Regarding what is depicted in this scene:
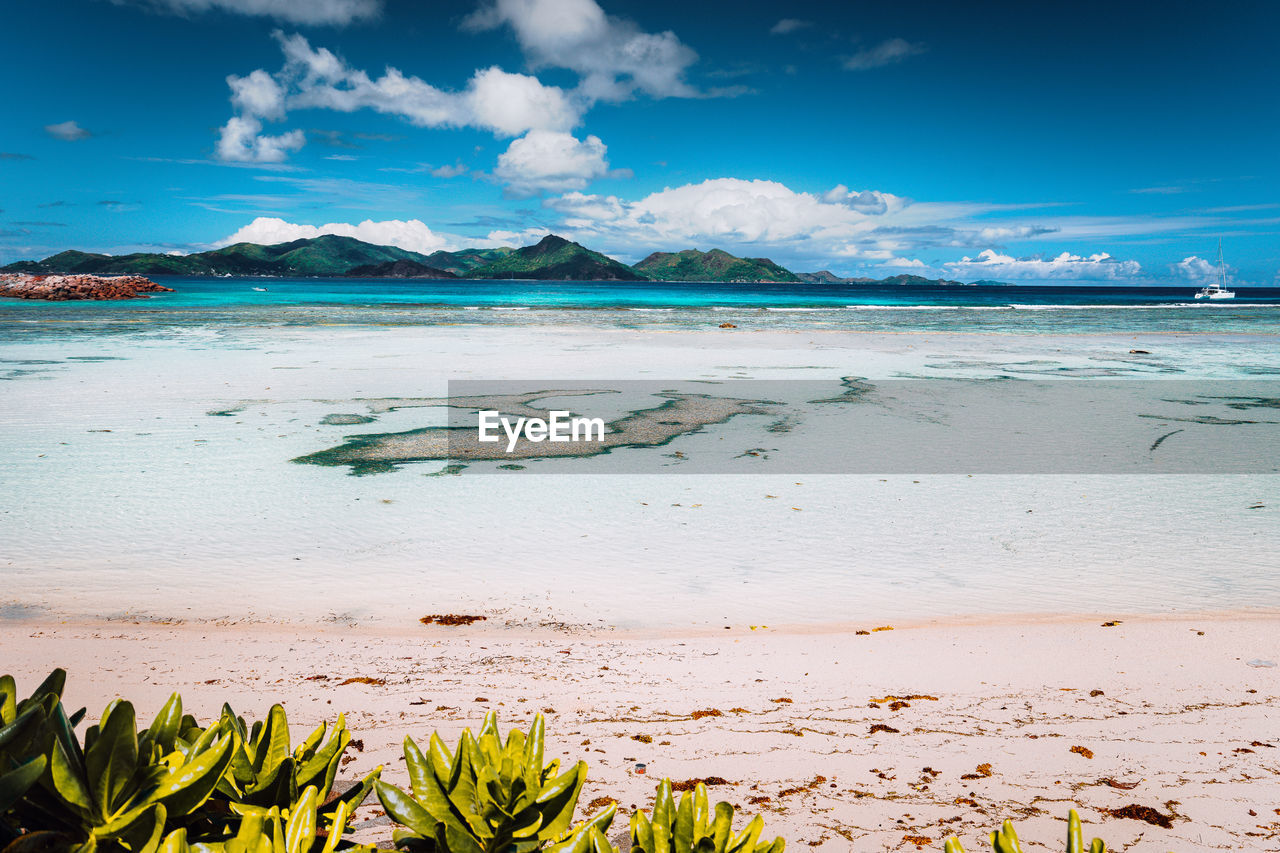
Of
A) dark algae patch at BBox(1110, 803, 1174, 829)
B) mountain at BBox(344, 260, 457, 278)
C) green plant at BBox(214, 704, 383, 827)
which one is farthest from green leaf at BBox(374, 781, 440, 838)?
mountain at BBox(344, 260, 457, 278)

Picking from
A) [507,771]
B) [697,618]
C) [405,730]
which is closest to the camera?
[507,771]

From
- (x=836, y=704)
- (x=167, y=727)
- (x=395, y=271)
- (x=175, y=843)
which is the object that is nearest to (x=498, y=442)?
(x=836, y=704)

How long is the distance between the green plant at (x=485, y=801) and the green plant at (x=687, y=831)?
0.08 meters

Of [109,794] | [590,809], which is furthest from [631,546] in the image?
[109,794]

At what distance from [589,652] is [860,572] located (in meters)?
1.97

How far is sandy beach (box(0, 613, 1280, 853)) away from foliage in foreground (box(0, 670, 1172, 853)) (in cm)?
83

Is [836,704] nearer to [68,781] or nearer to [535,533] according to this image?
[68,781]

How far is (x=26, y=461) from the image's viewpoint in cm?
686

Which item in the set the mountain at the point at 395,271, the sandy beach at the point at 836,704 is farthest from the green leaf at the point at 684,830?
the mountain at the point at 395,271

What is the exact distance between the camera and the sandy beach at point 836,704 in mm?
2295

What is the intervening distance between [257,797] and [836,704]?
2.19 metres

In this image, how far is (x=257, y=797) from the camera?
1.40m

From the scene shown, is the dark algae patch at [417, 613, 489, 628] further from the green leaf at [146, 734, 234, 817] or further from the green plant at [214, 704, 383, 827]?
the green leaf at [146, 734, 234, 817]

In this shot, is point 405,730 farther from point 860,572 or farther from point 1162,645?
point 1162,645
